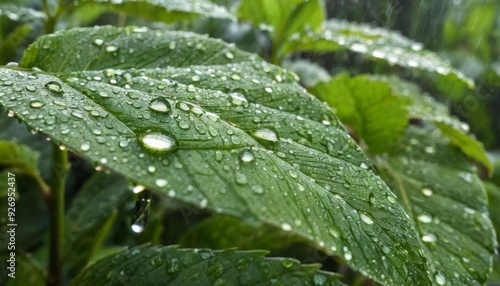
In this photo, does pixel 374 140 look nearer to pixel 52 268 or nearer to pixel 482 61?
pixel 52 268

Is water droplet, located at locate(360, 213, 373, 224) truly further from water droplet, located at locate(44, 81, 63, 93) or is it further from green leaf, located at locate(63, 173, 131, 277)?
green leaf, located at locate(63, 173, 131, 277)

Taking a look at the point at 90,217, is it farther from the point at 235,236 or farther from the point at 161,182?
the point at 161,182

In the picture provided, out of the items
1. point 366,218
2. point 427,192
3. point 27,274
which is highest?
point 366,218

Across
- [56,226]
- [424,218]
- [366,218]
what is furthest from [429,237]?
[56,226]

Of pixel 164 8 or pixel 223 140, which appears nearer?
pixel 223 140

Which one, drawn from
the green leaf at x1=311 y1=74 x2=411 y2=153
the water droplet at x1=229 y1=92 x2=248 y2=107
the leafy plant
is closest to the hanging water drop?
the leafy plant

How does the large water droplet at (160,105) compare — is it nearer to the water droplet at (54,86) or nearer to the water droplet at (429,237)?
the water droplet at (54,86)

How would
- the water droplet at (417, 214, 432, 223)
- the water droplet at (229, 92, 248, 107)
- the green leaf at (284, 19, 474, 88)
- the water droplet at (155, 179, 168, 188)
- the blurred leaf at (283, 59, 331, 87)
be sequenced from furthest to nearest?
1. the blurred leaf at (283, 59, 331, 87)
2. the green leaf at (284, 19, 474, 88)
3. the water droplet at (417, 214, 432, 223)
4. the water droplet at (229, 92, 248, 107)
5. the water droplet at (155, 179, 168, 188)
